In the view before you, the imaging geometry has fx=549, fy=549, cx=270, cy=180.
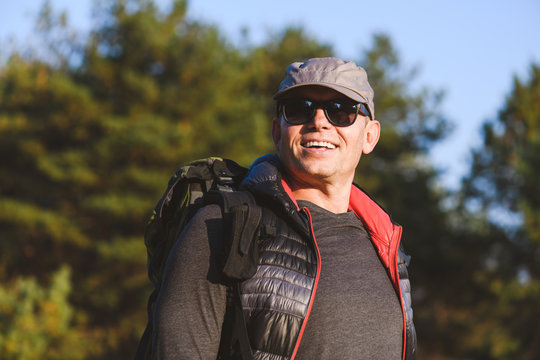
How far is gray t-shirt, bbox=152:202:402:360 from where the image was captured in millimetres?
1679

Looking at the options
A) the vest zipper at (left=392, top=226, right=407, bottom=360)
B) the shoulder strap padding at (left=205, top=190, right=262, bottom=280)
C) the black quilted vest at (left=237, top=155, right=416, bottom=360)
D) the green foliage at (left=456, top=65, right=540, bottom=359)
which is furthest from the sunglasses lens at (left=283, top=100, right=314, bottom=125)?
the green foliage at (left=456, top=65, right=540, bottom=359)

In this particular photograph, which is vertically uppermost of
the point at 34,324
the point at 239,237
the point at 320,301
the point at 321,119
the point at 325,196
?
the point at 34,324

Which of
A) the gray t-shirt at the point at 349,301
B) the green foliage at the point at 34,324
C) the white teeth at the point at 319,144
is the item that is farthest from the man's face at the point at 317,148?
the green foliage at the point at 34,324

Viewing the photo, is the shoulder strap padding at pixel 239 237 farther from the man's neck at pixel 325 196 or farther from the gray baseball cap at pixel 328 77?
the gray baseball cap at pixel 328 77

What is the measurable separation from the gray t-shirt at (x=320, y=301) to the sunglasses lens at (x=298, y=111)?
341 mm

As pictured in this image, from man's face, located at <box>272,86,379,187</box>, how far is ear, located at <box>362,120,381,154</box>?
0.56ft

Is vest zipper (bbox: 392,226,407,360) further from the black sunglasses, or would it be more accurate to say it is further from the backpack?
the backpack

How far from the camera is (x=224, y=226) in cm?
179

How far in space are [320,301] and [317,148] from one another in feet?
2.07

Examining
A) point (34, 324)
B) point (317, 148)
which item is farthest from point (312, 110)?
point (34, 324)

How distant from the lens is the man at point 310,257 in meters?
1.72

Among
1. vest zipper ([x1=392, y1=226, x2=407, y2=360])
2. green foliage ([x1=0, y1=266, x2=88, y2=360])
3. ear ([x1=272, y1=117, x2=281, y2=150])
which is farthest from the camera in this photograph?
green foliage ([x1=0, y1=266, x2=88, y2=360])

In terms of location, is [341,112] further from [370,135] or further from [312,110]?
[370,135]

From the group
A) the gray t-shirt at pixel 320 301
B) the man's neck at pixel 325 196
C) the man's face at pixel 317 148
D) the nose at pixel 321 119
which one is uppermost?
the nose at pixel 321 119
